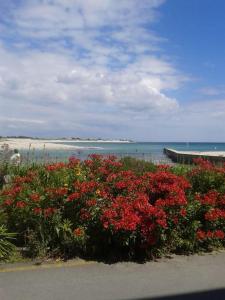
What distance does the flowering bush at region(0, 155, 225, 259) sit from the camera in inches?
240

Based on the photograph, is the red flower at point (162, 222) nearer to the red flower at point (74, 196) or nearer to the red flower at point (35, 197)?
the red flower at point (74, 196)

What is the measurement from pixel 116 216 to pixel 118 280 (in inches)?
35.1

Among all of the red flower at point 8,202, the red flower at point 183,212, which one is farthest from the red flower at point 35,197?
the red flower at point 183,212

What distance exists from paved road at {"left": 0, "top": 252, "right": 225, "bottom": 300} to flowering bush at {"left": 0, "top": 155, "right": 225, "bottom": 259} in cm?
31

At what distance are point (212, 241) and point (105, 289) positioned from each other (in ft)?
7.08

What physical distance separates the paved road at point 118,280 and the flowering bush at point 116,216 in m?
0.31

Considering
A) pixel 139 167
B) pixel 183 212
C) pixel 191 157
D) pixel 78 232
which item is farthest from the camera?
pixel 191 157

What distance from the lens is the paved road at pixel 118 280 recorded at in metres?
5.04

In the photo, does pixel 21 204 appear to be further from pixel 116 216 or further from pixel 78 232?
pixel 116 216

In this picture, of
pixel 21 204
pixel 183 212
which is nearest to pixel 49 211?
pixel 21 204

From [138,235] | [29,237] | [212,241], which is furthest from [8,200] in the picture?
[212,241]

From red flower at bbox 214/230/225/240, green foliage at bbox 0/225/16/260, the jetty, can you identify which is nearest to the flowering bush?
red flower at bbox 214/230/225/240

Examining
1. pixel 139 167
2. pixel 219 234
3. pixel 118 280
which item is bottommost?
pixel 118 280

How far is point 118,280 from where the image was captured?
216 inches
